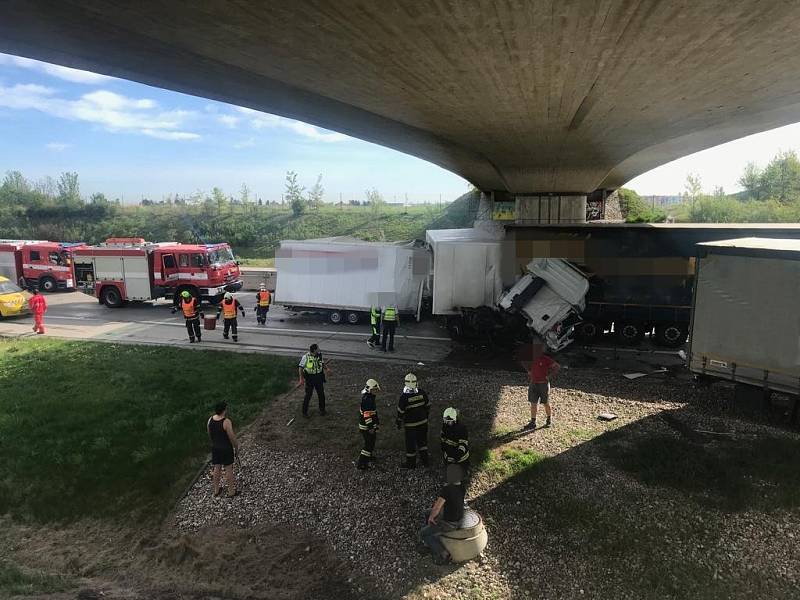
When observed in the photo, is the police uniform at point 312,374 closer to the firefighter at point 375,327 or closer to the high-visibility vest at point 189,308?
the firefighter at point 375,327

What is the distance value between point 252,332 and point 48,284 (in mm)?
15214

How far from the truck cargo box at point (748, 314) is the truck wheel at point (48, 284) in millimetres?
27634

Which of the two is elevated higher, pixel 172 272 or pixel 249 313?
pixel 172 272

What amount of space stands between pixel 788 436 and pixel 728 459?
5.54ft

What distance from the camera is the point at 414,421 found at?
7.52 meters

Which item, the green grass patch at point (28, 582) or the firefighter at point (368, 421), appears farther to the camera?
the firefighter at point (368, 421)

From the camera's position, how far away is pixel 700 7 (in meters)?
7.81

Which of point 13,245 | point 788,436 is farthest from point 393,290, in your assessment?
point 13,245

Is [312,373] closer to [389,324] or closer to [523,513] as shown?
[523,513]

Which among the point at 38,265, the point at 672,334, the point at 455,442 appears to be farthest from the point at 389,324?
the point at 38,265

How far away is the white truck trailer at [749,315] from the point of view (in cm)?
840

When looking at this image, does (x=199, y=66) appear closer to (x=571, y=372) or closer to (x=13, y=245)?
(x=571, y=372)

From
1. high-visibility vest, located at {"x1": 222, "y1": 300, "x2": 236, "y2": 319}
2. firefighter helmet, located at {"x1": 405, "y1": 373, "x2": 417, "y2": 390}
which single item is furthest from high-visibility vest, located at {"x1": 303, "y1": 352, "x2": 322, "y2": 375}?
high-visibility vest, located at {"x1": 222, "y1": 300, "x2": 236, "y2": 319}

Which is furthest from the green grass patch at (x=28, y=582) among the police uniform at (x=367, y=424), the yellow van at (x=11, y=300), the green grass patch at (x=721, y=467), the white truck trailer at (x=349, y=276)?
the yellow van at (x=11, y=300)
